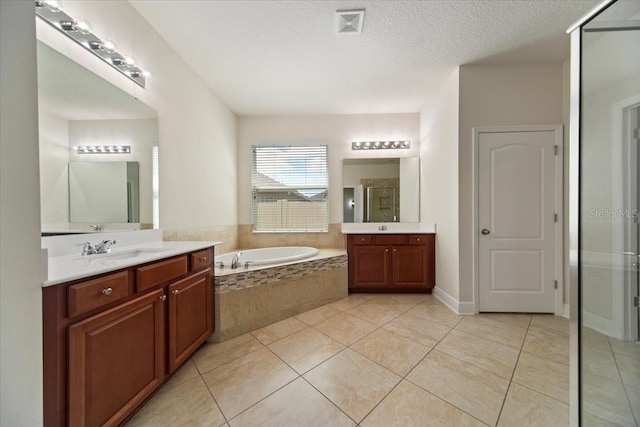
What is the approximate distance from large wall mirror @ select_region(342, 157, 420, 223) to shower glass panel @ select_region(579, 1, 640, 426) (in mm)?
2374

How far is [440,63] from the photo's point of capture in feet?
7.82

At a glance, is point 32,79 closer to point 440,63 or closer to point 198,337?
point 198,337

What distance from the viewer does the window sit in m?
3.63

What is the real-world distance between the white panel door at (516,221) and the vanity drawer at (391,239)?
87 centimetres

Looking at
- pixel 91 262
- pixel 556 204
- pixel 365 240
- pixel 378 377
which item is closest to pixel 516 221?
pixel 556 204

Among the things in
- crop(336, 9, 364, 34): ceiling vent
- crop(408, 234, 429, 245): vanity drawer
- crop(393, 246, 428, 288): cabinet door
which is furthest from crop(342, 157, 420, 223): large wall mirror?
crop(336, 9, 364, 34): ceiling vent

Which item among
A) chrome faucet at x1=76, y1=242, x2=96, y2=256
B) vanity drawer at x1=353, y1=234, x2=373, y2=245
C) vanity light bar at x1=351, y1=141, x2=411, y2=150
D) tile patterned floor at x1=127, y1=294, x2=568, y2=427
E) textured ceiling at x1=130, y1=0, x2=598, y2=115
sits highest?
textured ceiling at x1=130, y1=0, x2=598, y2=115

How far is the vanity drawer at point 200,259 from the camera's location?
164 centimetres

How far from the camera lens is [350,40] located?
203 centimetres

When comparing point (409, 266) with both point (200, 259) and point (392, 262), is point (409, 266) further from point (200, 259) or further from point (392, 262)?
point (200, 259)

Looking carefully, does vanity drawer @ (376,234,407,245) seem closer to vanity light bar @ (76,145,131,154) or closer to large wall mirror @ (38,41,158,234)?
large wall mirror @ (38,41,158,234)

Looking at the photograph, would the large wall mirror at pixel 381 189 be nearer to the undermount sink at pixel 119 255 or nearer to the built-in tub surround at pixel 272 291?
the built-in tub surround at pixel 272 291

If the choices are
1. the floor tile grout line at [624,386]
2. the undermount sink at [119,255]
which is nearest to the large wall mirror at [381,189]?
the floor tile grout line at [624,386]

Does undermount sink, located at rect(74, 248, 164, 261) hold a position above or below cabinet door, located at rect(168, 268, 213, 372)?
above
